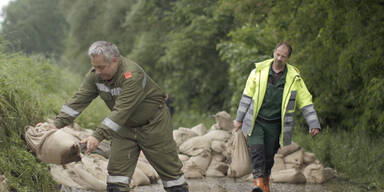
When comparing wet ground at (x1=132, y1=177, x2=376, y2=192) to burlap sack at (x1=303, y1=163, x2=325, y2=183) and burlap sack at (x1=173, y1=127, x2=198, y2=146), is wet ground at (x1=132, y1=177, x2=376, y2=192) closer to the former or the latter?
burlap sack at (x1=303, y1=163, x2=325, y2=183)

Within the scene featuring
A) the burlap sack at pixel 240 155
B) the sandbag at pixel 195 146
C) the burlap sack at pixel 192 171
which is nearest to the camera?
the burlap sack at pixel 240 155

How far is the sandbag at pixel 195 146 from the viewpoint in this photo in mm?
10320

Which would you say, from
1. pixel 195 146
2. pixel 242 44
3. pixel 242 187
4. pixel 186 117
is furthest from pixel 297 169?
pixel 186 117

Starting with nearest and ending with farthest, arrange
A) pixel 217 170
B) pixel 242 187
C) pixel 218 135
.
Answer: pixel 242 187, pixel 217 170, pixel 218 135

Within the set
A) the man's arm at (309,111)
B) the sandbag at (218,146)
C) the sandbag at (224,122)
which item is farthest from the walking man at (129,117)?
the sandbag at (224,122)

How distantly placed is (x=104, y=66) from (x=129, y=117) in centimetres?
60

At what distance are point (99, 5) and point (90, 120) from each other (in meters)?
23.2

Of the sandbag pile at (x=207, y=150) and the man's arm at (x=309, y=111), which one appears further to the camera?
the sandbag pile at (x=207, y=150)

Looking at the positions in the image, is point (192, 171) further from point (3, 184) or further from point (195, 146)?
point (3, 184)

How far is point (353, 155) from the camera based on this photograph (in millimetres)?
10000

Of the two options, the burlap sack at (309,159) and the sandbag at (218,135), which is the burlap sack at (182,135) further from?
the burlap sack at (309,159)

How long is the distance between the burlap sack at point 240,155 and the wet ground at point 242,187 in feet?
0.89

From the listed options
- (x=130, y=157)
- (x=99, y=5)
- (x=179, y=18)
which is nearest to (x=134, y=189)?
(x=130, y=157)

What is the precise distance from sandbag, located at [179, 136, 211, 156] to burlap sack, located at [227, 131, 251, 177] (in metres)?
1.69
